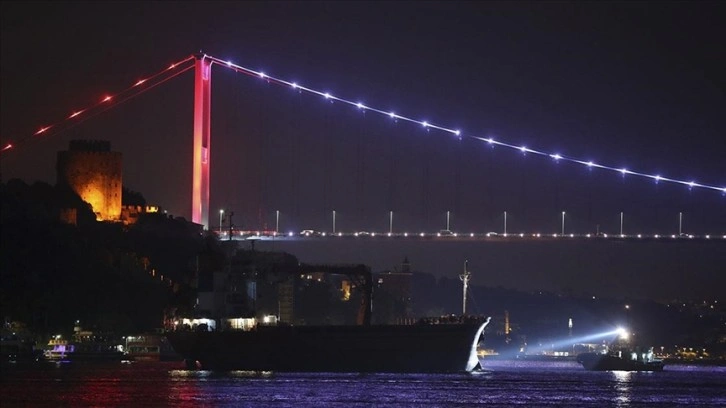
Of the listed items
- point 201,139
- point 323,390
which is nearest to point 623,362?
point 201,139

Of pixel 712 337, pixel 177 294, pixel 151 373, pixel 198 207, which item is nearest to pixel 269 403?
pixel 151 373

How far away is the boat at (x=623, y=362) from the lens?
3701 inches

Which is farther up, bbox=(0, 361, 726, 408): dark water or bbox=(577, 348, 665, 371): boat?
bbox=(577, 348, 665, 371): boat

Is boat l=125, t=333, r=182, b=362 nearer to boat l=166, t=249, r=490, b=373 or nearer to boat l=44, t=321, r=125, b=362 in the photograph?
boat l=44, t=321, r=125, b=362

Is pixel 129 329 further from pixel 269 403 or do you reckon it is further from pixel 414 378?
pixel 269 403

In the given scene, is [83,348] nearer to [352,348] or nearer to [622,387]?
[352,348]

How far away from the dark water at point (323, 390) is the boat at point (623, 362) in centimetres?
1565

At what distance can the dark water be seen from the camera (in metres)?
53.8

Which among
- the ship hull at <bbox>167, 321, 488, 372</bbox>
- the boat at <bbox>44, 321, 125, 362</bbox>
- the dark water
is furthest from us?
the boat at <bbox>44, 321, 125, 362</bbox>

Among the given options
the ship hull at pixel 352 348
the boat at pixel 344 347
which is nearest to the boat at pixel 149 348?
the boat at pixel 344 347

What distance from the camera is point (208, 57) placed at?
94.9 metres

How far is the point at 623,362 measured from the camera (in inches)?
3720

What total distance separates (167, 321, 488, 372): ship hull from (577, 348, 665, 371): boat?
21.8 meters

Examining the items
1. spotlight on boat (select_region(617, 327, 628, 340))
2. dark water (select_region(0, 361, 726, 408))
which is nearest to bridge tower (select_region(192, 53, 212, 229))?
dark water (select_region(0, 361, 726, 408))
